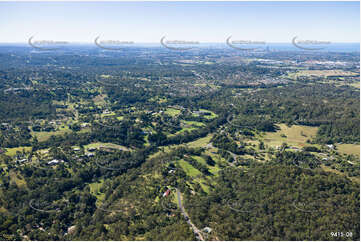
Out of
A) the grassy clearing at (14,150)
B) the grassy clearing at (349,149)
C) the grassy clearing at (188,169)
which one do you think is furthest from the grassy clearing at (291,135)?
the grassy clearing at (14,150)

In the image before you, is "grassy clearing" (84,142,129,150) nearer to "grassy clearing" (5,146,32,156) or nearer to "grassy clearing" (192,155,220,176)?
"grassy clearing" (5,146,32,156)

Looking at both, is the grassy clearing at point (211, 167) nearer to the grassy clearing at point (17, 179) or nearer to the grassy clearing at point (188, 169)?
the grassy clearing at point (188, 169)

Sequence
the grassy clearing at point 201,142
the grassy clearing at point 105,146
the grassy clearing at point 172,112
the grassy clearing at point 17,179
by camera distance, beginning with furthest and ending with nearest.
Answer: the grassy clearing at point 172,112 < the grassy clearing at point 201,142 < the grassy clearing at point 105,146 < the grassy clearing at point 17,179

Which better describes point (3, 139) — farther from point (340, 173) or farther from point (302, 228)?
point (340, 173)

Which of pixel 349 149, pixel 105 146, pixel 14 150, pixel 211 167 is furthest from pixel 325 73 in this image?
pixel 14 150

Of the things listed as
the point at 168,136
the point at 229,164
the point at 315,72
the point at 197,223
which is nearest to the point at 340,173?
the point at 229,164

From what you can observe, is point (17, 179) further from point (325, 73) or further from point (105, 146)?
point (325, 73)
